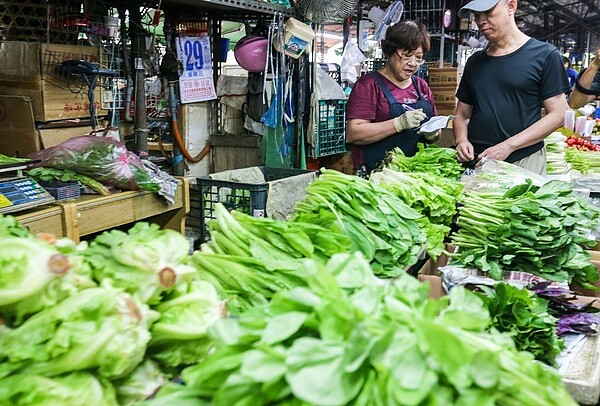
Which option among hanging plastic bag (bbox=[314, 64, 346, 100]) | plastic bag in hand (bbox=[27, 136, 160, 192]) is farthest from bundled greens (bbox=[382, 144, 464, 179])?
hanging plastic bag (bbox=[314, 64, 346, 100])

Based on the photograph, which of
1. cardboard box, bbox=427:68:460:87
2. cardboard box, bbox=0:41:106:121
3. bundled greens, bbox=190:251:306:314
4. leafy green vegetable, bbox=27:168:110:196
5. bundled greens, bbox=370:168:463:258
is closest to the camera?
bundled greens, bbox=190:251:306:314

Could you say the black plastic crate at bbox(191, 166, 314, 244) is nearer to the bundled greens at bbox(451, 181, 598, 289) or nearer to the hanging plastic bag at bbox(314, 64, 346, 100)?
the bundled greens at bbox(451, 181, 598, 289)

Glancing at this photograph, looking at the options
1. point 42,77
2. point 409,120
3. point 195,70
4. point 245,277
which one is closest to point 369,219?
point 245,277

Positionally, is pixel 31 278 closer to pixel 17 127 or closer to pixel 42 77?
pixel 42 77

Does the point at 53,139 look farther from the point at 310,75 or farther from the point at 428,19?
the point at 428,19

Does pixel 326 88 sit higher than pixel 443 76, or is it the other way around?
pixel 443 76

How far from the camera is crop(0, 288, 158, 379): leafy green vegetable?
1069mm

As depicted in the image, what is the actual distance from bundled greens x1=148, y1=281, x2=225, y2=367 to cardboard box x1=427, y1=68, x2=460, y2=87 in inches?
288

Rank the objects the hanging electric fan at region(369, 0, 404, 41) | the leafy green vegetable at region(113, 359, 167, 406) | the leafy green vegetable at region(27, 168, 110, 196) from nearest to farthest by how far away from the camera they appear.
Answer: the leafy green vegetable at region(113, 359, 167, 406), the leafy green vegetable at region(27, 168, 110, 196), the hanging electric fan at region(369, 0, 404, 41)

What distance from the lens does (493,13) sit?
358cm

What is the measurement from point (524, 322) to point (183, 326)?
1.09m

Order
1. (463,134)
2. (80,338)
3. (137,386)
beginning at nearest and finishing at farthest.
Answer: (80,338) < (137,386) < (463,134)

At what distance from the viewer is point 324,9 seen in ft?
A: 17.6

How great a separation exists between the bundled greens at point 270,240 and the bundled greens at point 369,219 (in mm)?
347
